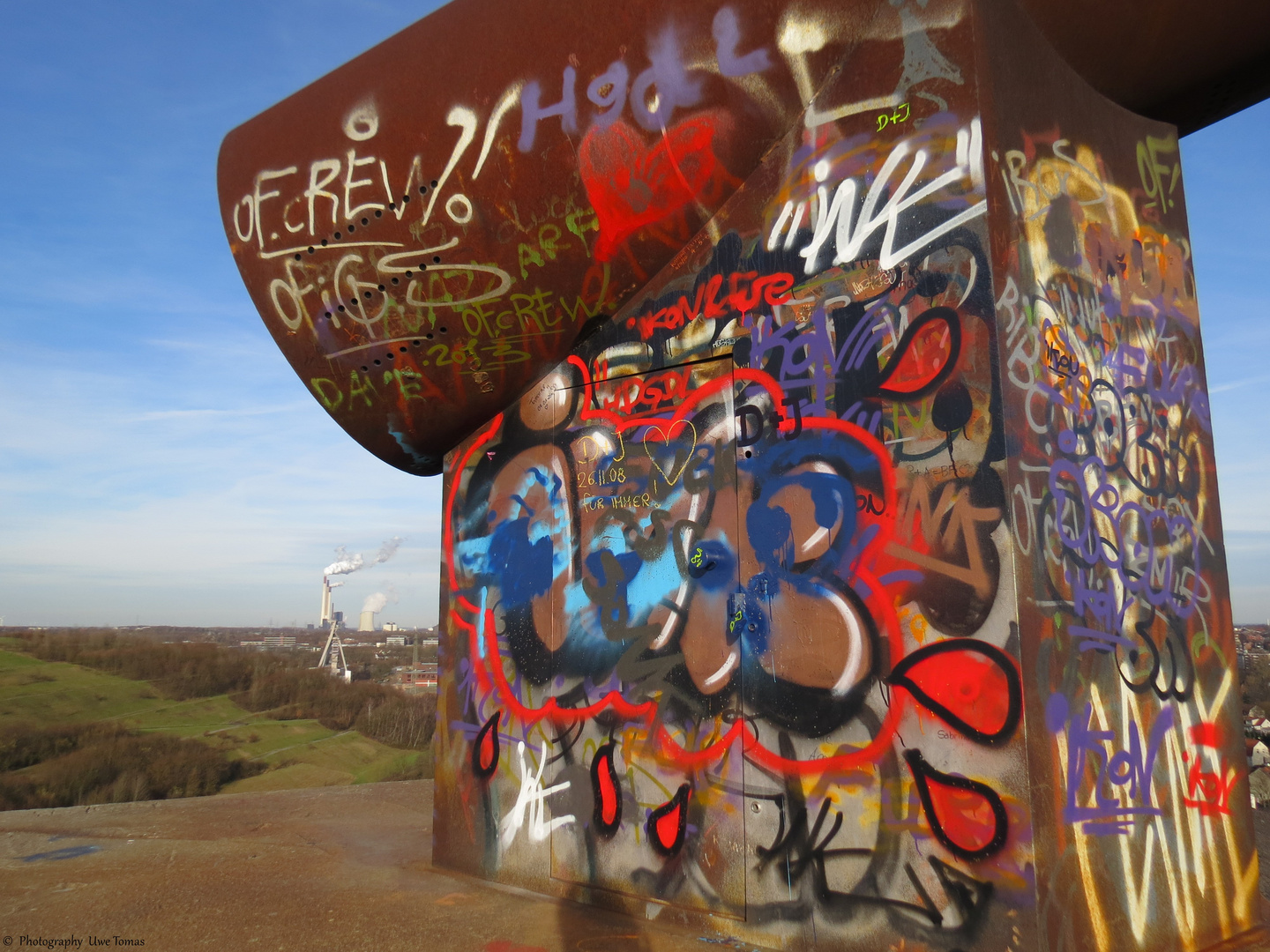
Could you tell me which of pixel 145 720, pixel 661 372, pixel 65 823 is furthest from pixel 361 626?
pixel 661 372

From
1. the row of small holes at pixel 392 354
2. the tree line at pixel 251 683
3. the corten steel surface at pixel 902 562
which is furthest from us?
the tree line at pixel 251 683

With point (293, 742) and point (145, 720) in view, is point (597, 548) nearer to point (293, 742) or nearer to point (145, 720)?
point (293, 742)

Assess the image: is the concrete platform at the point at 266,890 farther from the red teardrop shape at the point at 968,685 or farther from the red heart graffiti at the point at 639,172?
the red heart graffiti at the point at 639,172

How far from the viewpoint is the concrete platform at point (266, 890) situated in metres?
3.33

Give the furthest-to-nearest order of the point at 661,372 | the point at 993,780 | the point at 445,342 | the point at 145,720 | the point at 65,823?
the point at 145,720 < the point at 65,823 < the point at 445,342 < the point at 661,372 < the point at 993,780

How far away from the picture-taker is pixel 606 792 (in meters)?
3.74

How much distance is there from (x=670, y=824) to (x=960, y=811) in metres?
1.30

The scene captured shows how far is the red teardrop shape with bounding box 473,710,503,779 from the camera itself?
4.23 m

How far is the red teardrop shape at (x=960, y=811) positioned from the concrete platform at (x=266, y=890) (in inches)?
43.8

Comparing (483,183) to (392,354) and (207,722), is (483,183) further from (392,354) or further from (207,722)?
(207,722)

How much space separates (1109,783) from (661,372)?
249cm

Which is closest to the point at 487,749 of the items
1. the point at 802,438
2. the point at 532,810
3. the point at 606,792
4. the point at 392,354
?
the point at 532,810

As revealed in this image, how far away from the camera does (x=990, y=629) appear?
2.74 metres

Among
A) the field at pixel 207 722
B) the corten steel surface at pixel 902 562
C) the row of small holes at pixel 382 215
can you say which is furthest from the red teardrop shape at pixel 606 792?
the field at pixel 207 722
